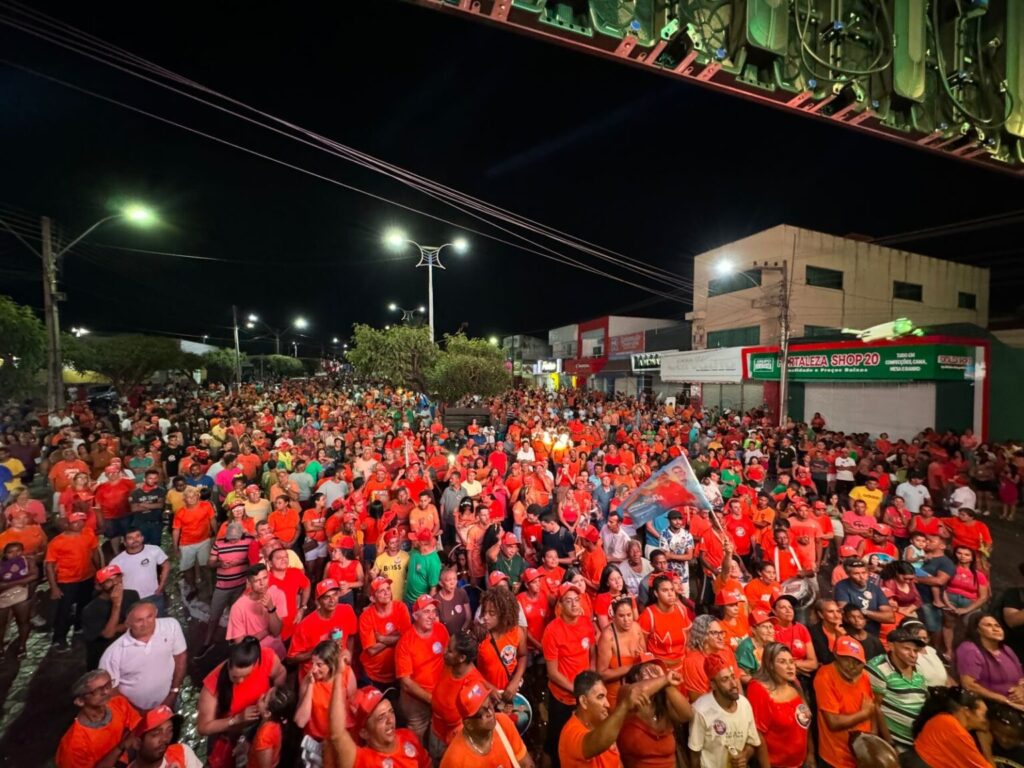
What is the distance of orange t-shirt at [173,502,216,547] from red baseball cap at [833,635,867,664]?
7.11 metres

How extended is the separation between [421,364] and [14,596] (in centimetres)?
1429

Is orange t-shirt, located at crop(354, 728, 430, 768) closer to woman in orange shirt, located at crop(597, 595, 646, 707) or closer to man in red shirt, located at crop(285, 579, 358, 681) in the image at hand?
man in red shirt, located at crop(285, 579, 358, 681)

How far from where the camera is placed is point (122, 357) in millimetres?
29781

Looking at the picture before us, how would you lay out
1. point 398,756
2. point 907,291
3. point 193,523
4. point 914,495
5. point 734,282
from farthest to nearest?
point 734,282 < point 907,291 < point 914,495 < point 193,523 < point 398,756

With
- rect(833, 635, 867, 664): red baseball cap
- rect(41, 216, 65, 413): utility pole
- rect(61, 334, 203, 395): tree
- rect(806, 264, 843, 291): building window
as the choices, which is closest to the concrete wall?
rect(806, 264, 843, 291): building window

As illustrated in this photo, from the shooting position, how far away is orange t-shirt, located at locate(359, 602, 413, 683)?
4.09 meters

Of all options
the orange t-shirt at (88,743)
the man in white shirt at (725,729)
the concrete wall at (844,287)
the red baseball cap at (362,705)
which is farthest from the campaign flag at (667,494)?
the concrete wall at (844,287)

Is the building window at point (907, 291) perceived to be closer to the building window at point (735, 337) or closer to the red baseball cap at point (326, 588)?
the building window at point (735, 337)

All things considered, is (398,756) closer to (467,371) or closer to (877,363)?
(467,371)

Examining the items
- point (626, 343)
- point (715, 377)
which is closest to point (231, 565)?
point (715, 377)

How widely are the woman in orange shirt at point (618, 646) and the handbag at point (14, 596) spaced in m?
5.81

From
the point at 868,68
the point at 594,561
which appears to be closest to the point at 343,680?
the point at 594,561

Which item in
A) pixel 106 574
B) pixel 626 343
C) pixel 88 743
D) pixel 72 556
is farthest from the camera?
pixel 626 343

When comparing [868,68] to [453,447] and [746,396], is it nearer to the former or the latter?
[453,447]
